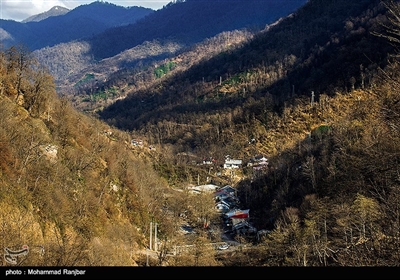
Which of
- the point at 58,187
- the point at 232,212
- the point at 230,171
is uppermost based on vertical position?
the point at 58,187

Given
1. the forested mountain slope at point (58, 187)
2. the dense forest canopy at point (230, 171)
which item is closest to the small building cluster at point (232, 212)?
the dense forest canopy at point (230, 171)

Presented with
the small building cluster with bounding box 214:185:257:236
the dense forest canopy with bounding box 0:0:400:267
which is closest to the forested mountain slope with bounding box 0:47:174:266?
the dense forest canopy with bounding box 0:0:400:267

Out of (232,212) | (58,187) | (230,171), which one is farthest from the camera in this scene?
(230,171)

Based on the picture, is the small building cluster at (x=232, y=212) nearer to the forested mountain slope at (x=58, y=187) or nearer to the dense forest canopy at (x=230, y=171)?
the dense forest canopy at (x=230, y=171)

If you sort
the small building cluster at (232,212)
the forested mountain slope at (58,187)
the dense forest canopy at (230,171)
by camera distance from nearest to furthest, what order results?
the dense forest canopy at (230,171)
the forested mountain slope at (58,187)
the small building cluster at (232,212)

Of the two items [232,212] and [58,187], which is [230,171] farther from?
[58,187]

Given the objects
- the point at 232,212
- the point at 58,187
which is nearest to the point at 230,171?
the point at 232,212

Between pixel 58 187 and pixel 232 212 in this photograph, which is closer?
pixel 58 187

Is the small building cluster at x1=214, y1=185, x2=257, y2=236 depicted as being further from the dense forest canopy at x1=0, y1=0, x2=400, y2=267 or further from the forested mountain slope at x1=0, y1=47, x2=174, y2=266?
the forested mountain slope at x1=0, y1=47, x2=174, y2=266

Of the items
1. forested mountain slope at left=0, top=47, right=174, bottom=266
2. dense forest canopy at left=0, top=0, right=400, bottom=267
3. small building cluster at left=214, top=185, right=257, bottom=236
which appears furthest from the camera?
small building cluster at left=214, top=185, right=257, bottom=236

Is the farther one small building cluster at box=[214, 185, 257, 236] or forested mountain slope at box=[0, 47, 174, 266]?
small building cluster at box=[214, 185, 257, 236]

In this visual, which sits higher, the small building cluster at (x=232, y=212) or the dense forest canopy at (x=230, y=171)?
the dense forest canopy at (x=230, y=171)
